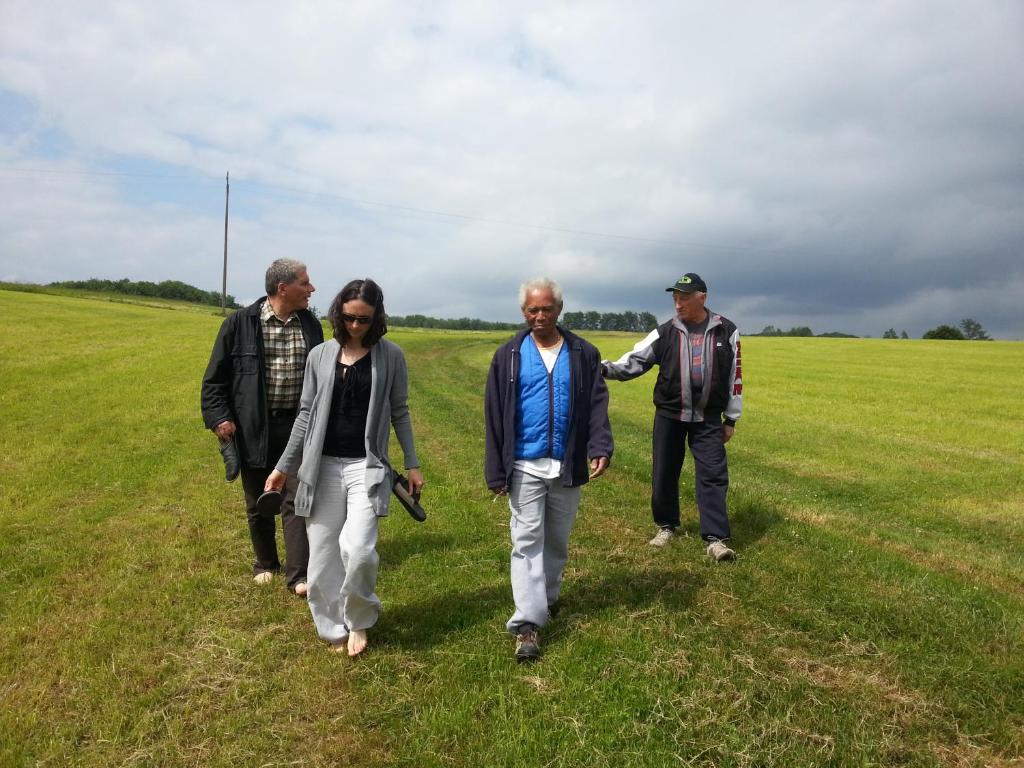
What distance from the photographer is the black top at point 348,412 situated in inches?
177

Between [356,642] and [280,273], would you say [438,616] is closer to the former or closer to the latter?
[356,642]

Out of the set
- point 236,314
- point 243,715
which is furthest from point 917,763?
point 236,314

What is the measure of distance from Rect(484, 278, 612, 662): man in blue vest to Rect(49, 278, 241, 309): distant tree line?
96212 mm

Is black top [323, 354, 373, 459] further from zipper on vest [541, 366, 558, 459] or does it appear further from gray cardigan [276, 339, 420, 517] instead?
zipper on vest [541, 366, 558, 459]

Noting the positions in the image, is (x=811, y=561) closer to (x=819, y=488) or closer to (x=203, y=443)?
(x=819, y=488)

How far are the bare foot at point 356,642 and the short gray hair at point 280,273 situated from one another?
267cm

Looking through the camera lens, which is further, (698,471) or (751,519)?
(751,519)

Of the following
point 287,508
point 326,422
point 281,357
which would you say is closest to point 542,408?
point 326,422

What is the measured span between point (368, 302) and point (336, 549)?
1668 millimetres

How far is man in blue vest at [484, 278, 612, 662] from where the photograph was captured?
4516 millimetres

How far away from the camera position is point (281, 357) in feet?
17.6

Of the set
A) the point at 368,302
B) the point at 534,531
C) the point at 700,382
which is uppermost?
the point at 368,302

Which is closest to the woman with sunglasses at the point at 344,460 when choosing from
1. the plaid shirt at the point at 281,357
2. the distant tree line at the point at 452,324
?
the plaid shirt at the point at 281,357

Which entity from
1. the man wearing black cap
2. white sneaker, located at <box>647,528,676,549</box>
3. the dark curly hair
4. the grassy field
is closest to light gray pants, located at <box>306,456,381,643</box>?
the grassy field
